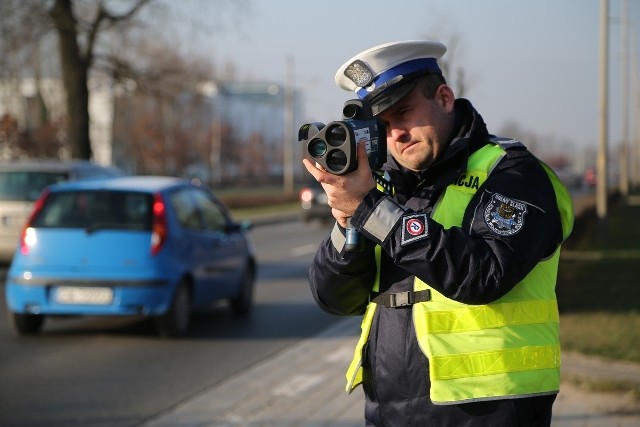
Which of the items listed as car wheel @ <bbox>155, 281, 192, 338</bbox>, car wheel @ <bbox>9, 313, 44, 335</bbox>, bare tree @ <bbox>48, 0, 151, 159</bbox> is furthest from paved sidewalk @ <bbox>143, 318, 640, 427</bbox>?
bare tree @ <bbox>48, 0, 151, 159</bbox>

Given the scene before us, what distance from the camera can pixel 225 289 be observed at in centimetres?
1105

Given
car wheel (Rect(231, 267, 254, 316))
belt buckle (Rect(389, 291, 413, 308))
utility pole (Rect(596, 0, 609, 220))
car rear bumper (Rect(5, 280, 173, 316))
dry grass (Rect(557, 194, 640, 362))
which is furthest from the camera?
utility pole (Rect(596, 0, 609, 220))

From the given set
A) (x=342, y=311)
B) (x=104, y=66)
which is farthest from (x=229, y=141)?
(x=342, y=311)

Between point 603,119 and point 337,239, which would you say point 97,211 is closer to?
point 337,239

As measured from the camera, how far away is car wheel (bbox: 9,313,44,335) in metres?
9.78

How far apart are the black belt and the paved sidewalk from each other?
3430mm

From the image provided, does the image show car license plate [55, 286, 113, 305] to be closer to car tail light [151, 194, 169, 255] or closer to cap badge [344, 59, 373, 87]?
car tail light [151, 194, 169, 255]

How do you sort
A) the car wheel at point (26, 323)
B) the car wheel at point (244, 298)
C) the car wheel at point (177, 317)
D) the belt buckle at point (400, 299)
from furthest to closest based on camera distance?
the car wheel at point (244, 298), the car wheel at point (26, 323), the car wheel at point (177, 317), the belt buckle at point (400, 299)

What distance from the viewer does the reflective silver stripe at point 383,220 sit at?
2.63 metres

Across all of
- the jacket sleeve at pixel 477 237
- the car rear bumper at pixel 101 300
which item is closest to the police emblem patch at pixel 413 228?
the jacket sleeve at pixel 477 237

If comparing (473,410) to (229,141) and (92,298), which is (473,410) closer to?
(92,298)

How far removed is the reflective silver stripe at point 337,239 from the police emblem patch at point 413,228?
0.26 metres

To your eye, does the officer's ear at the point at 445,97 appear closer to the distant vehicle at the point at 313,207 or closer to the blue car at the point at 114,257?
the blue car at the point at 114,257

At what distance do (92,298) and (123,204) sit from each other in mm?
1092
